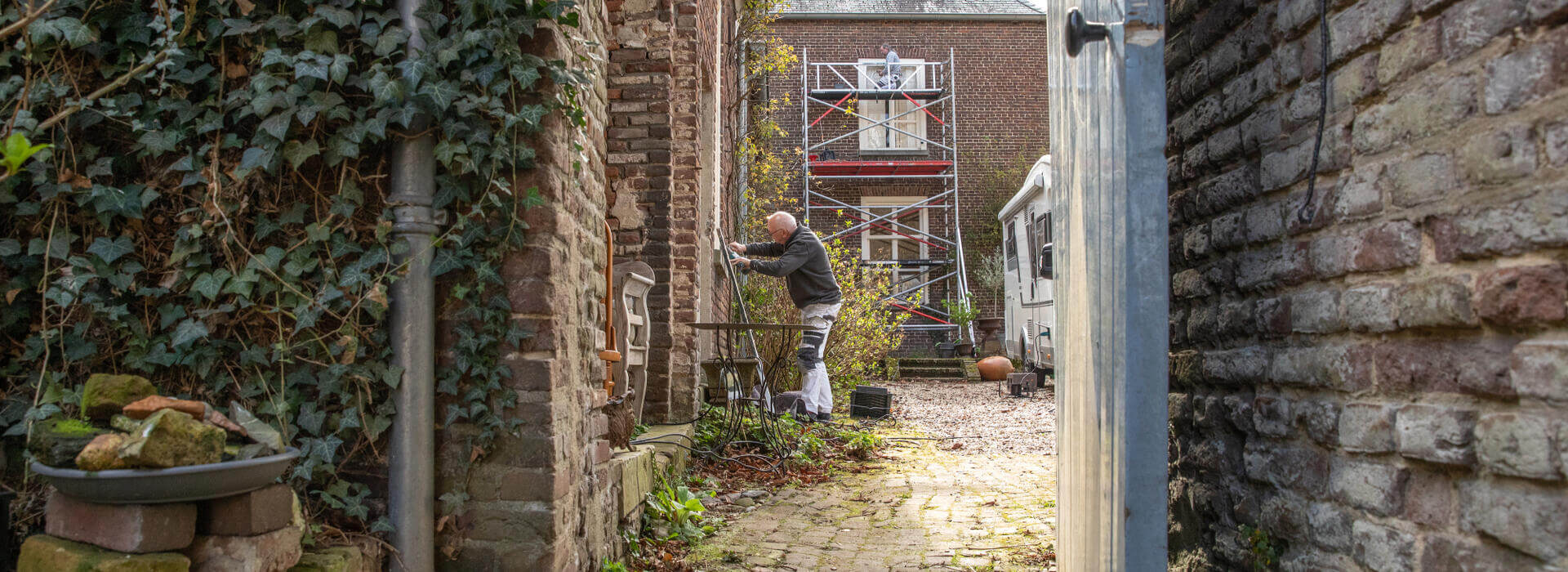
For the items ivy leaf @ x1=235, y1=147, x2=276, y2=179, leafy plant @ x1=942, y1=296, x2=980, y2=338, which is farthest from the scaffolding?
ivy leaf @ x1=235, y1=147, x2=276, y2=179

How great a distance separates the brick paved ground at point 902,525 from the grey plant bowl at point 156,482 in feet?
6.49

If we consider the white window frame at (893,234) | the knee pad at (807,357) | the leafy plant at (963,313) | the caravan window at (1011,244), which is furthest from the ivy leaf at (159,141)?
the white window frame at (893,234)

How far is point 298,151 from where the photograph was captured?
2135 millimetres

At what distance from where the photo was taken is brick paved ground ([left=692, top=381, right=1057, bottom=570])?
3.56m

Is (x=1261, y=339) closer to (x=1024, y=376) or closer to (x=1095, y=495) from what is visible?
(x=1095, y=495)

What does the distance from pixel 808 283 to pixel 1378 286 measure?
19.0 ft

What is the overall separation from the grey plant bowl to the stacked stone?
3 cm

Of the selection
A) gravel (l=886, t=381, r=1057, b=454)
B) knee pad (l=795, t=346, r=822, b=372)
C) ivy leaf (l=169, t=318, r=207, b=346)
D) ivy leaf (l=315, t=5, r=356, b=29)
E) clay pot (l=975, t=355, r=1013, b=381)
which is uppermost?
ivy leaf (l=315, t=5, r=356, b=29)

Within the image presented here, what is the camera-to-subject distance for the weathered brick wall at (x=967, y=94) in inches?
693

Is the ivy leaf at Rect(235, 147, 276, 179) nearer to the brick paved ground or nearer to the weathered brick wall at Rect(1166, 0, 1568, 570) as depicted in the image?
the brick paved ground

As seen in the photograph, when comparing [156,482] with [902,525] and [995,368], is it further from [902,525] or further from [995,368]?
[995,368]

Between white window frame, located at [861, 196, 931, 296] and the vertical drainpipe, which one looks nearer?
the vertical drainpipe

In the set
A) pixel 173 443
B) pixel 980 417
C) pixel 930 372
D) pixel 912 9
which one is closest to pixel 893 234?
pixel 930 372

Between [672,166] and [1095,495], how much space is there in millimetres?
3996
